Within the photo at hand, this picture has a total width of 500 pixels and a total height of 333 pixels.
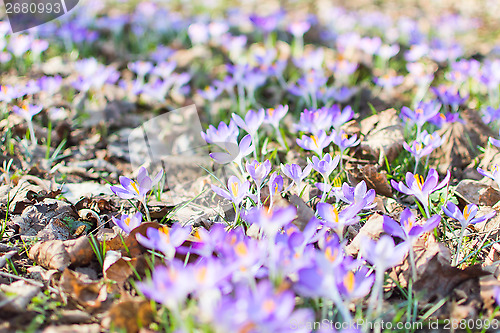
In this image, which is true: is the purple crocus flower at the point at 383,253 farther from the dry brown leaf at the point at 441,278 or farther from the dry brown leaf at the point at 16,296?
the dry brown leaf at the point at 16,296

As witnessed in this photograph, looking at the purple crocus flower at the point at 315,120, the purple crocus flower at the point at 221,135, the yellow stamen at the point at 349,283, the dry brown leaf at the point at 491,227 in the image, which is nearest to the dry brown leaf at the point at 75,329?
the yellow stamen at the point at 349,283

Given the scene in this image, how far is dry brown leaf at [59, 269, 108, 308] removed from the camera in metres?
1.24

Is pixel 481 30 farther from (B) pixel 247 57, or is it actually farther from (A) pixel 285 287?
(A) pixel 285 287

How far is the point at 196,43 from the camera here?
412 centimetres

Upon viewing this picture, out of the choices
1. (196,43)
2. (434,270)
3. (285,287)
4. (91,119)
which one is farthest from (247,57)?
(285,287)

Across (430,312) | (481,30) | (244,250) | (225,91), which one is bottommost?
(481,30)

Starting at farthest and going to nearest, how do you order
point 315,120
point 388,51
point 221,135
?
1. point 388,51
2. point 315,120
3. point 221,135

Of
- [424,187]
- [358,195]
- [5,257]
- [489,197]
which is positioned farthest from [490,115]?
[5,257]

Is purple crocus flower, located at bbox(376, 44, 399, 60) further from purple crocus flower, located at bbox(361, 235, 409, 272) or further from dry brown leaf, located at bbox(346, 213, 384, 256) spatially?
purple crocus flower, located at bbox(361, 235, 409, 272)

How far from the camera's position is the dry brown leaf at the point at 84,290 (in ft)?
4.08

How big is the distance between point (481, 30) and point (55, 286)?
6.07 metres

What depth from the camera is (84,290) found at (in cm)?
127

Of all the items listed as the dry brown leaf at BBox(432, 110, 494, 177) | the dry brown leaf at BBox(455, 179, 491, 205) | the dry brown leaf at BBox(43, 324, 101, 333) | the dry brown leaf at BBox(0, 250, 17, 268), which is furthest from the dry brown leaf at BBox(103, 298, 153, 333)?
the dry brown leaf at BBox(432, 110, 494, 177)

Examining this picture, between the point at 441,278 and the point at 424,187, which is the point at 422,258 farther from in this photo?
the point at 424,187
